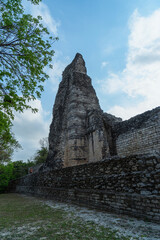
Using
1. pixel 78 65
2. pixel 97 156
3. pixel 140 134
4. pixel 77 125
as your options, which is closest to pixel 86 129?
pixel 77 125

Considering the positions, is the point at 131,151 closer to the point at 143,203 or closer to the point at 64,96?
the point at 143,203

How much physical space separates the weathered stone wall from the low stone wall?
3.66m

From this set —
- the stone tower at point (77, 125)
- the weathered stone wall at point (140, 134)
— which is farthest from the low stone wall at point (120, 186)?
the weathered stone wall at point (140, 134)

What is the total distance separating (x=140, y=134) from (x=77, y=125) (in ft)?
16.5

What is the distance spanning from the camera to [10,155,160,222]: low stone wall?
152 inches

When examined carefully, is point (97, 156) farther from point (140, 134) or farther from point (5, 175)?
point (5, 175)

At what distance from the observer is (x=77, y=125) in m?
12.0

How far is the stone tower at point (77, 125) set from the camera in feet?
35.5

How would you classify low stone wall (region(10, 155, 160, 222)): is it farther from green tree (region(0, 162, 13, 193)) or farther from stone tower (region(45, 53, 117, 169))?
green tree (region(0, 162, 13, 193))

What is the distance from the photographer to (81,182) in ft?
21.4

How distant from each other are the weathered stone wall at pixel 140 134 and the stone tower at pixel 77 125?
106 cm

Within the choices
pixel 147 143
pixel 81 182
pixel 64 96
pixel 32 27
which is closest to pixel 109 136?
pixel 147 143

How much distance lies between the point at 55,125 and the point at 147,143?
8.70 meters

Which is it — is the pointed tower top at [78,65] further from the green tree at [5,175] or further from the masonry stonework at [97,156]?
the green tree at [5,175]
